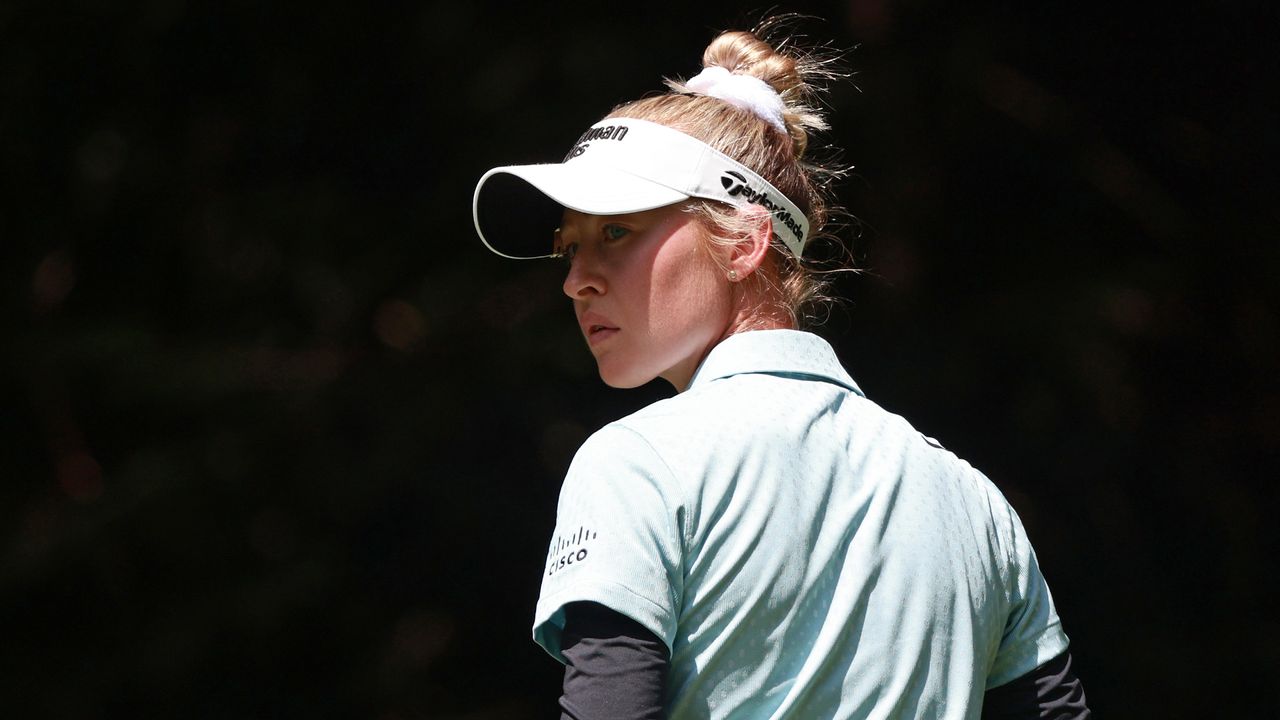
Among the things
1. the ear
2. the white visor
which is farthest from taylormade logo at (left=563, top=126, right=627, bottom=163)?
the ear

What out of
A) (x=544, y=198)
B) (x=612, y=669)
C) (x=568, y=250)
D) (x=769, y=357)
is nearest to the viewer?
(x=612, y=669)

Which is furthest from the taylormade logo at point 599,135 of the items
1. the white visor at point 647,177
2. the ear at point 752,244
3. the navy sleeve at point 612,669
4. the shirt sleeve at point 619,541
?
the navy sleeve at point 612,669

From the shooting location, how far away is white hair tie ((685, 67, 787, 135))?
41.6 inches

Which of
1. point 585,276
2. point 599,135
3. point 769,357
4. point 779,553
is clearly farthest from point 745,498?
point 599,135

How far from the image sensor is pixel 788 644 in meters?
0.80

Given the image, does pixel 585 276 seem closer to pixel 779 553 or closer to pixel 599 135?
pixel 599 135

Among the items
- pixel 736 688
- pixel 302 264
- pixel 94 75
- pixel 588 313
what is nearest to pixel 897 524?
pixel 736 688

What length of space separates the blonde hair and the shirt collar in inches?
2.3

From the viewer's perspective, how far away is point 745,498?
0.79 m

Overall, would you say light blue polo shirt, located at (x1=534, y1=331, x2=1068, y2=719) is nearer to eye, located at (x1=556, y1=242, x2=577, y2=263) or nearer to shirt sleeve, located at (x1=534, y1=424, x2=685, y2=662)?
shirt sleeve, located at (x1=534, y1=424, x2=685, y2=662)

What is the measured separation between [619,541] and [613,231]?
0.96ft

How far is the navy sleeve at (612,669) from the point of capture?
738 mm

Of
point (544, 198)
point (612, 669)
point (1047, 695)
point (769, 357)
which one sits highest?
point (544, 198)

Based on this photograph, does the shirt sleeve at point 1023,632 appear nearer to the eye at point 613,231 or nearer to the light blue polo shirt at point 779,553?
the light blue polo shirt at point 779,553
